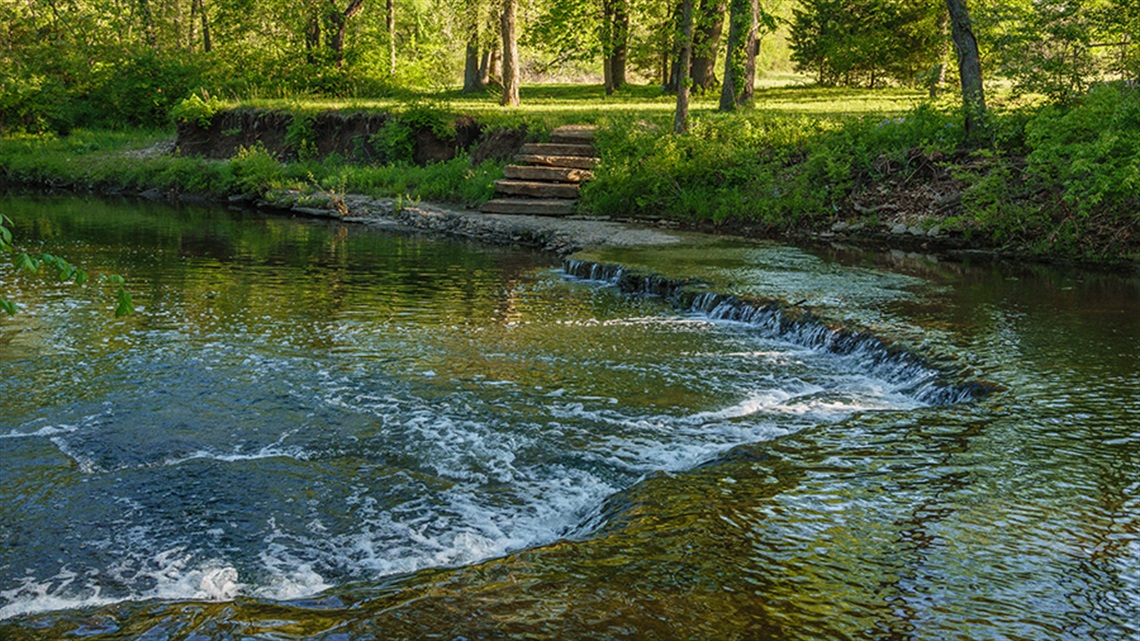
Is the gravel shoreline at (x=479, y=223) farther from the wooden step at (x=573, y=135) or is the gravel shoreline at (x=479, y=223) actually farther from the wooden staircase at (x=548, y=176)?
the wooden step at (x=573, y=135)

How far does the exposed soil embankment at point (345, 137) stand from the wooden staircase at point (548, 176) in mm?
1335

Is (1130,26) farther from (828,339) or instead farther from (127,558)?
(127,558)

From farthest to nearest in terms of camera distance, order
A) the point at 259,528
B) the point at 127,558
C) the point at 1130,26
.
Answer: the point at 1130,26
the point at 259,528
the point at 127,558

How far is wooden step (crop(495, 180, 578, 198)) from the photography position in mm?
21828

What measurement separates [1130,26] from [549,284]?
1177cm

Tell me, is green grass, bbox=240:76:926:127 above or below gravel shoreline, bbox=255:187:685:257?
above

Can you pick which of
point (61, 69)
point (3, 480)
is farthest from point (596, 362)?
point (61, 69)

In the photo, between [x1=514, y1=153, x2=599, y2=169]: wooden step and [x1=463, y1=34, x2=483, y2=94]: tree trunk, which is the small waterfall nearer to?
[x1=514, y1=153, x2=599, y2=169]: wooden step

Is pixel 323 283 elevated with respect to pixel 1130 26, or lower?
lower

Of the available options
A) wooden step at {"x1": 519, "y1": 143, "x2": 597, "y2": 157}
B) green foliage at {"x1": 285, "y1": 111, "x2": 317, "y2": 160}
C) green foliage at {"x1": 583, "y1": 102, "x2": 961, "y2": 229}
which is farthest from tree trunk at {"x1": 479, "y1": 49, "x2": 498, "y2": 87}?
green foliage at {"x1": 583, "y1": 102, "x2": 961, "y2": 229}

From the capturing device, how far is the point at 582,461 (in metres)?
7.54

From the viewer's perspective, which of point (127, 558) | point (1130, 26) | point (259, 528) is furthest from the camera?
point (1130, 26)

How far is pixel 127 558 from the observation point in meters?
5.74

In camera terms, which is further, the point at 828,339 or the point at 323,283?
the point at 323,283
